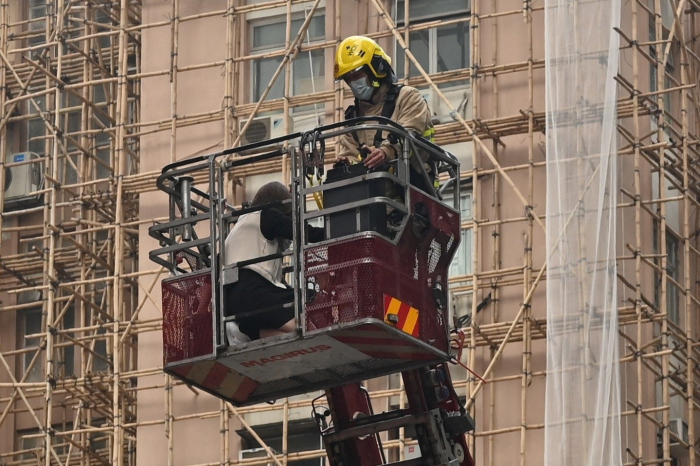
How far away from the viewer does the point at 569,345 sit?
22422 millimetres

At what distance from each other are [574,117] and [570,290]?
193 cm

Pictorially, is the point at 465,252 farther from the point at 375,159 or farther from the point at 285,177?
the point at 375,159

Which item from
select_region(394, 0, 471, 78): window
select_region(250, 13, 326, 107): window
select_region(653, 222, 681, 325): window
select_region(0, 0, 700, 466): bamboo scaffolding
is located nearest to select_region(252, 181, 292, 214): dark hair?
select_region(0, 0, 700, 466): bamboo scaffolding

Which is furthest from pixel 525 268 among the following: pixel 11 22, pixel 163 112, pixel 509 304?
pixel 11 22

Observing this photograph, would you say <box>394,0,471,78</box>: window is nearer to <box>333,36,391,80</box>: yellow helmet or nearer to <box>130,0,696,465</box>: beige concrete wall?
<box>130,0,696,465</box>: beige concrete wall

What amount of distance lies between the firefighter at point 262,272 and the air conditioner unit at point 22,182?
49.1 feet

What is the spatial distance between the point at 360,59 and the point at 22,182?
49.5ft

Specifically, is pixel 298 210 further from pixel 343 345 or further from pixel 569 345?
pixel 569 345

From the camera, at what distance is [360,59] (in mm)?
19562

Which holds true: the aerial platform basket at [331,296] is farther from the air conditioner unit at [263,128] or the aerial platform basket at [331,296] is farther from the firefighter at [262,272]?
the air conditioner unit at [263,128]

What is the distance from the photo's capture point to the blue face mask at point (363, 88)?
64.5 feet

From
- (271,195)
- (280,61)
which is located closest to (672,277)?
(280,61)

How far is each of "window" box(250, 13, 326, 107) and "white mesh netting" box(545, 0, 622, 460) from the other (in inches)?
231

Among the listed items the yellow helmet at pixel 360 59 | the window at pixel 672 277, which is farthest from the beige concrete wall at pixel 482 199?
the yellow helmet at pixel 360 59
